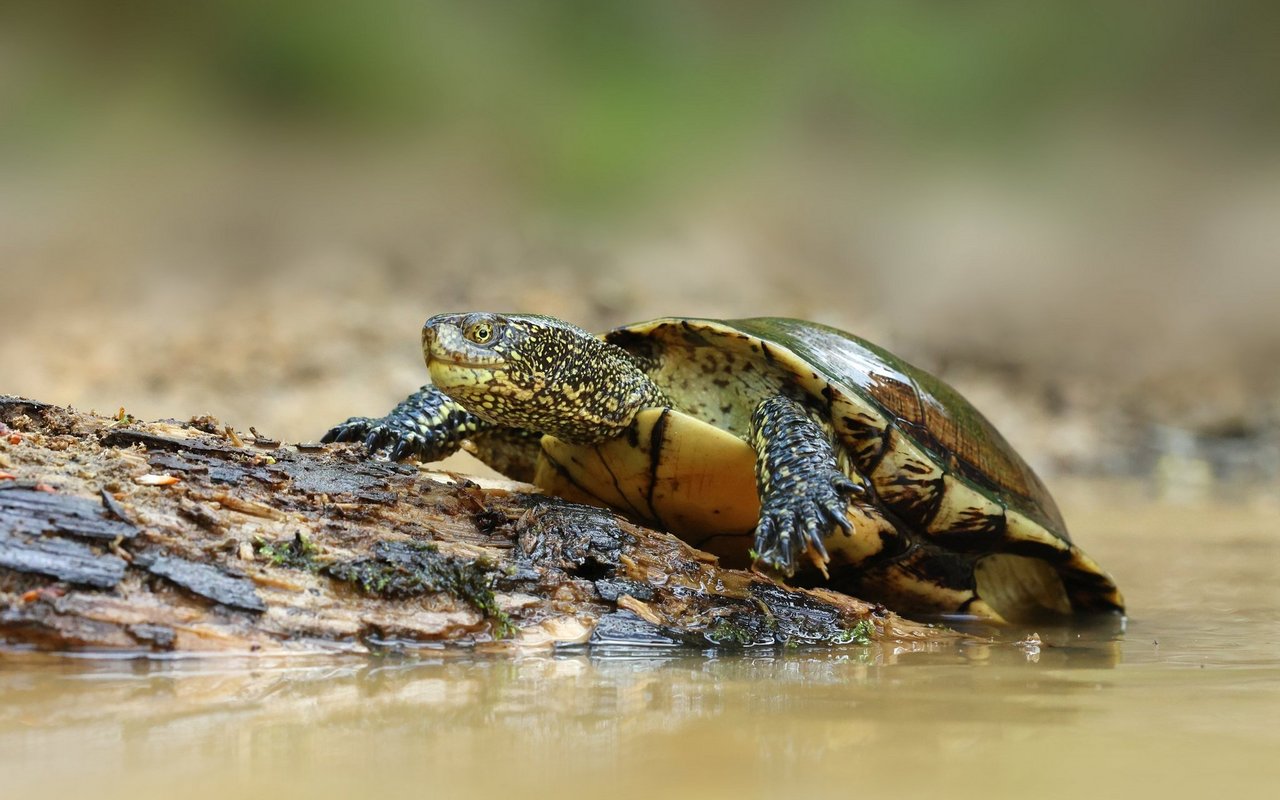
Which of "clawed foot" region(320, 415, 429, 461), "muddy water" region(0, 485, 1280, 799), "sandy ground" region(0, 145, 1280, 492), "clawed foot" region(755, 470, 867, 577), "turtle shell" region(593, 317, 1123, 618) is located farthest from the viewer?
"sandy ground" region(0, 145, 1280, 492)

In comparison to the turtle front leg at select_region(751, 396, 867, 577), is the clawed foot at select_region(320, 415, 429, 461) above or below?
above

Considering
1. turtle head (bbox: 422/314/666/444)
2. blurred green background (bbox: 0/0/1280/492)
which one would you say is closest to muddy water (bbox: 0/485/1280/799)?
turtle head (bbox: 422/314/666/444)

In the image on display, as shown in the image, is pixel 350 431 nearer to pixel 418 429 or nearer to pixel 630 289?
pixel 418 429

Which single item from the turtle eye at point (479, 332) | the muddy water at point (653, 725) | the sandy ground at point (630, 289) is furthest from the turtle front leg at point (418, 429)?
the sandy ground at point (630, 289)

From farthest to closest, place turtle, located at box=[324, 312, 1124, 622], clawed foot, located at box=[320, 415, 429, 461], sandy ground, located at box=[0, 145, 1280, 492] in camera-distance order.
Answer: sandy ground, located at box=[0, 145, 1280, 492] → clawed foot, located at box=[320, 415, 429, 461] → turtle, located at box=[324, 312, 1124, 622]

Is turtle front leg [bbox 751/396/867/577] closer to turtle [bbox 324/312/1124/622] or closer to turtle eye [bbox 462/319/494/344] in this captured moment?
turtle [bbox 324/312/1124/622]

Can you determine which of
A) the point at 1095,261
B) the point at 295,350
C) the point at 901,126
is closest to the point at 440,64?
the point at 295,350

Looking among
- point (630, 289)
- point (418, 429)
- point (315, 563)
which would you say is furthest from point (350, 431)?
point (630, 289)
